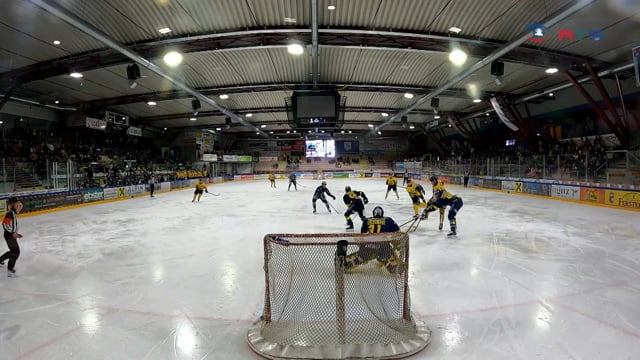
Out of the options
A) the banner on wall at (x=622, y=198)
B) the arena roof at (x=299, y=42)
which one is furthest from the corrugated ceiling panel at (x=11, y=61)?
the banner on wall at (x=622, y=198)

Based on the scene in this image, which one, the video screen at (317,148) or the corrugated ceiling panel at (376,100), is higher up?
the corrugated ceiling panel at (376,100)

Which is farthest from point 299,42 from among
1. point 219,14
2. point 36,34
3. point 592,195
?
point 592,195

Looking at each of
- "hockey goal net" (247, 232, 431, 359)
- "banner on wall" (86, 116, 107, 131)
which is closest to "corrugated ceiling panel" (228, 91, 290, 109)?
"banner on wall" (86, 116, 107, 131)

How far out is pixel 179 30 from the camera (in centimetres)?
1103

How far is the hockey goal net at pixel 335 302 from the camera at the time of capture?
3289 mm

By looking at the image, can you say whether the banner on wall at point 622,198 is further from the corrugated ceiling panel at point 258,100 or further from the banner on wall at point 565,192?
the corrugated ceiling panel at point 258,100

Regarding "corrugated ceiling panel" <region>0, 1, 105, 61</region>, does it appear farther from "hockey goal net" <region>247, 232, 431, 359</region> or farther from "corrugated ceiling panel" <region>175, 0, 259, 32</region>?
"hockey goal net" <region>247, 232, 431, 359</region>

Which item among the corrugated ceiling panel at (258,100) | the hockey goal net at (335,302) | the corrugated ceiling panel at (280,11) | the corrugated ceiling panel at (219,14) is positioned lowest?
the hockey goal net at (335,302)

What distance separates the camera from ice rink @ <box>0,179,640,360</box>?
11.3ft

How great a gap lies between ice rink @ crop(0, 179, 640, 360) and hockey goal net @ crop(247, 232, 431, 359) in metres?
0.31

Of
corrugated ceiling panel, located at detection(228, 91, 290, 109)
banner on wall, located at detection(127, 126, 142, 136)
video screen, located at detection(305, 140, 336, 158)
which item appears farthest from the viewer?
video screen, located at detection(305, 140, 336, 158)

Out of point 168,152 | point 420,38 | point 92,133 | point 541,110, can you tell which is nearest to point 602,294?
point 420,38

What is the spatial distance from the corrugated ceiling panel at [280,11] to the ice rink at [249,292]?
269 inches

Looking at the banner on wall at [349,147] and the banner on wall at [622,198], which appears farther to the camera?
the banner on wall at [349,147]
